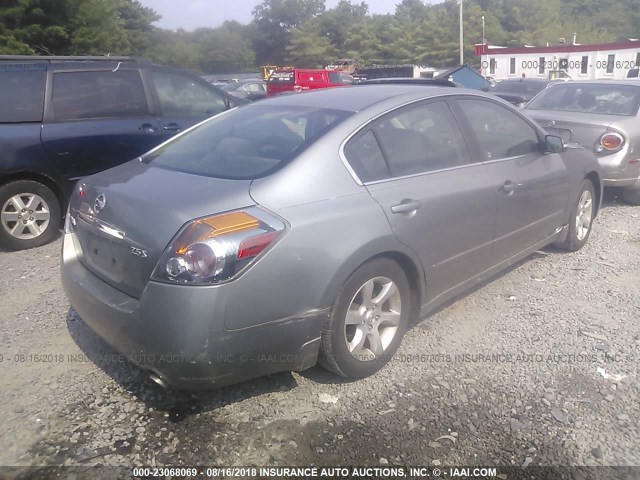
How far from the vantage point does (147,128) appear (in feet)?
20.0

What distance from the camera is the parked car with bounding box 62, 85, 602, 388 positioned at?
2586mm

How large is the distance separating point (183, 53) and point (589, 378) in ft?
61.3

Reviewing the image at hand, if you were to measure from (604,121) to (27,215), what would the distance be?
620 cm

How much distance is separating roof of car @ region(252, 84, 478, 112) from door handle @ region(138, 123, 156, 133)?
97.6 inches

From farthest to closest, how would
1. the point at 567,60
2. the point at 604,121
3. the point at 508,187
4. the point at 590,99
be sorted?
the point at 567,60 → the point at 590,99 → the point at 604,121 → the point at 508,187

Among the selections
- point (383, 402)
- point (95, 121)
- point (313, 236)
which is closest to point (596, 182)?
point (383, 402)

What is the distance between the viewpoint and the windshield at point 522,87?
15.0 m

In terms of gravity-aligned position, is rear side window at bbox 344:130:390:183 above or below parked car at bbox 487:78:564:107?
above

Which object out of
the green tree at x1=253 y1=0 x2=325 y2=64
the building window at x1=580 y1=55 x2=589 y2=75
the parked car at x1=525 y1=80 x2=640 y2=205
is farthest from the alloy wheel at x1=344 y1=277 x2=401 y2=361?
the green tree at x1=253 y1=0 x2=325 y2=64

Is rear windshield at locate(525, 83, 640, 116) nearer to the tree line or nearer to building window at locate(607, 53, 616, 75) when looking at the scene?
the tree line

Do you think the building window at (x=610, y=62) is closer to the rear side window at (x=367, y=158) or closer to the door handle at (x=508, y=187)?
the door handle at (x=508, y=187)

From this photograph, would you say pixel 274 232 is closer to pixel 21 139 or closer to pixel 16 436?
pixel 16 436

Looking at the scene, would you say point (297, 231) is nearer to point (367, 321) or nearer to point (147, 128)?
point (367, 321)

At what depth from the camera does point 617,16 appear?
7562 centimetres
